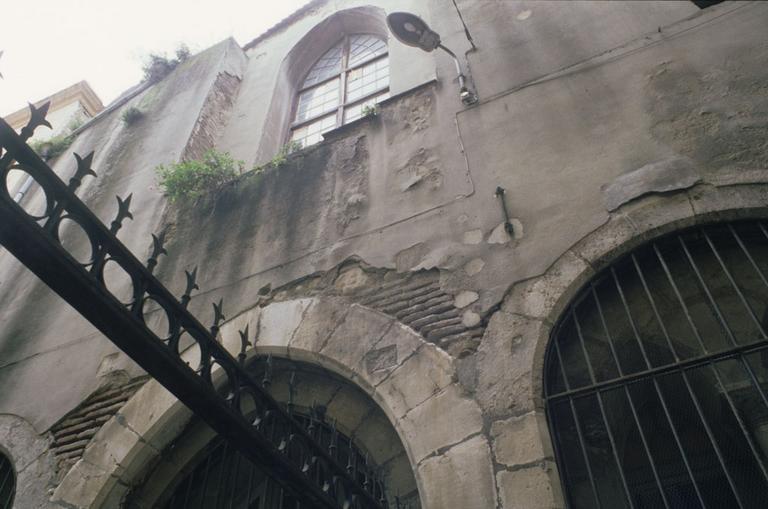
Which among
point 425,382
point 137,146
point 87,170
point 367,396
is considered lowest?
point 367,396

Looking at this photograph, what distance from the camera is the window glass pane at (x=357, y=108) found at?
588 centimetres

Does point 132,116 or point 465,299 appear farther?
point 132,116

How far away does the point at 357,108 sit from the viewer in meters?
6.01

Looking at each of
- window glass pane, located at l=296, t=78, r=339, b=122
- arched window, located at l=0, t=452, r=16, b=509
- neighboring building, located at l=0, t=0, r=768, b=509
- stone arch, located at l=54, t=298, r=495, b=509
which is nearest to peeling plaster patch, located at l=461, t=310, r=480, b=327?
neighboring building, located at l=0, t=0, r=768, b=509

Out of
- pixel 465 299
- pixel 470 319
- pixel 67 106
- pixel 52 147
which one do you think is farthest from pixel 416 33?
pixel 67 106

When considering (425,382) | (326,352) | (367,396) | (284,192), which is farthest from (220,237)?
(425,382)

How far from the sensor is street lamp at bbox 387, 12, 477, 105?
411 centimetres

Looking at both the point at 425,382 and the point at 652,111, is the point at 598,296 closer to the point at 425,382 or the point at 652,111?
the point at 425,382

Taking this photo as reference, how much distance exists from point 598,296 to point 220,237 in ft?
9.78

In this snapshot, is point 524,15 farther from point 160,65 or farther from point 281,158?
point 160,65

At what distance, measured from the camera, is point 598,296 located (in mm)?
2857

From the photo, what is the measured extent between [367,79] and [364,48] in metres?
0.79

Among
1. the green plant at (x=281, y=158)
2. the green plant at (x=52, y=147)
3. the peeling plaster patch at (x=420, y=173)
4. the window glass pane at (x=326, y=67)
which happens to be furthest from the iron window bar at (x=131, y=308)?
the green plant at (x=52, y=147)

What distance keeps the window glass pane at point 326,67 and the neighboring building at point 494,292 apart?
198 cm
